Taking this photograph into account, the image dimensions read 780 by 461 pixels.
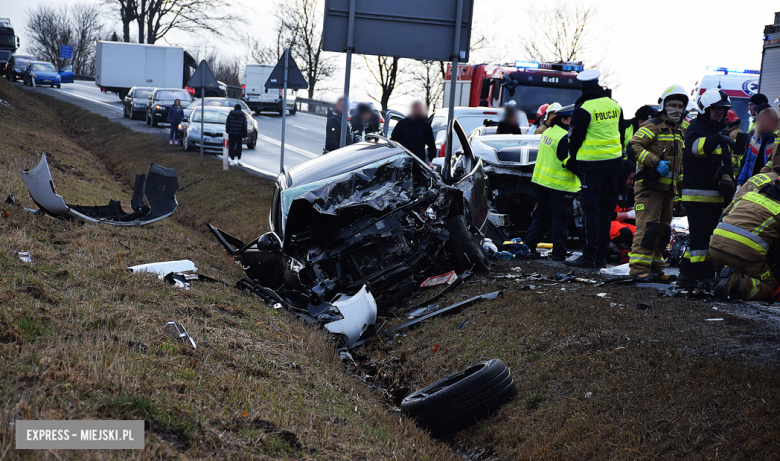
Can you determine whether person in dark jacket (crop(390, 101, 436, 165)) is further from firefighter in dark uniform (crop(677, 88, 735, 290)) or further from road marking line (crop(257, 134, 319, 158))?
road marking line (crop(257, 134, 319, 158))

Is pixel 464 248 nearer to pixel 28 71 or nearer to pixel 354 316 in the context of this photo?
pixel 354 316

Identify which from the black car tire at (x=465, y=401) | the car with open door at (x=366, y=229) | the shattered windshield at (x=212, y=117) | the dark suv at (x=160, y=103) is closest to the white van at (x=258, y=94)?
the dark suv at (x=160, y=103)

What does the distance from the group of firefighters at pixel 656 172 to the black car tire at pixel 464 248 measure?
1344 millimetres

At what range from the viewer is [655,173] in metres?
6.54

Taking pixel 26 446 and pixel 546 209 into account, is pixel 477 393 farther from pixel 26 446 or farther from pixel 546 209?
pixel 546 209

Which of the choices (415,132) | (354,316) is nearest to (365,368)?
(354,316)

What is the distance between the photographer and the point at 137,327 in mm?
3918

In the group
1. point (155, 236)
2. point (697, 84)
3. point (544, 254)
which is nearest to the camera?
Answer: point (155, 236)

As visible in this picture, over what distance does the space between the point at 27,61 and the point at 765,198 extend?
50773 millimetres

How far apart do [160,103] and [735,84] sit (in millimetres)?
21412

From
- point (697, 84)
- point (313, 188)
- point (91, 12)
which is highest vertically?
point (91, 12)

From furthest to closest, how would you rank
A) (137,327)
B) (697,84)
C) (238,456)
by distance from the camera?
(697,84)
(137,327)
(238,456)

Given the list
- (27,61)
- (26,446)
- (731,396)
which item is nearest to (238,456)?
(26,446)

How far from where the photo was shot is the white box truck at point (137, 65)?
1499 inches
